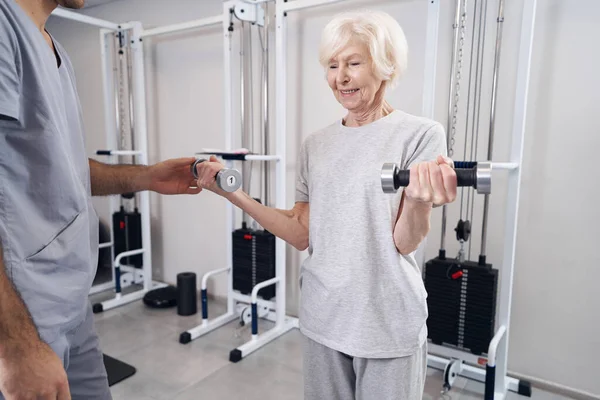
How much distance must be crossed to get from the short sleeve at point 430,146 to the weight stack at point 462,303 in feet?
3.94

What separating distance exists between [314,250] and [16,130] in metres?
0.75

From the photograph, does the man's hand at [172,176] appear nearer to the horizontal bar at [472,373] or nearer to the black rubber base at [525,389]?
the horizontal bar at [472,373]

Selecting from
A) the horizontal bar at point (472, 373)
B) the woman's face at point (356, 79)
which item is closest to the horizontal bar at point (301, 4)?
the woman's face at point (356, 79)

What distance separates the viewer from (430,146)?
109 centimetres

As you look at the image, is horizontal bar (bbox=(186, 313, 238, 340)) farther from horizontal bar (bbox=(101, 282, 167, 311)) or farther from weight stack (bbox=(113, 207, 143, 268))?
weight stack (bbox=(113, 207, 143, 268))

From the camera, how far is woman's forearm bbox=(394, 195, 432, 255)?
1.03 meters

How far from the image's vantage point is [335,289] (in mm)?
1153

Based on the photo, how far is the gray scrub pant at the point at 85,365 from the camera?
121 cm

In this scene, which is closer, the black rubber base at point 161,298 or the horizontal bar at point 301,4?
the horizontal bar at point 301,4

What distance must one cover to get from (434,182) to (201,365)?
2.12 m

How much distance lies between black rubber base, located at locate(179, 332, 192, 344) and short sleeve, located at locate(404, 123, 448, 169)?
86.8 inches

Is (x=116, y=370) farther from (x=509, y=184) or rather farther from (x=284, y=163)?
(x=509, y=184)

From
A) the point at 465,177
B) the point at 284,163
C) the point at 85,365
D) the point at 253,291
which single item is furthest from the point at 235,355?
the point at 465,177

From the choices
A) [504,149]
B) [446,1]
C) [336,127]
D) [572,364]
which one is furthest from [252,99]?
[572,364]
